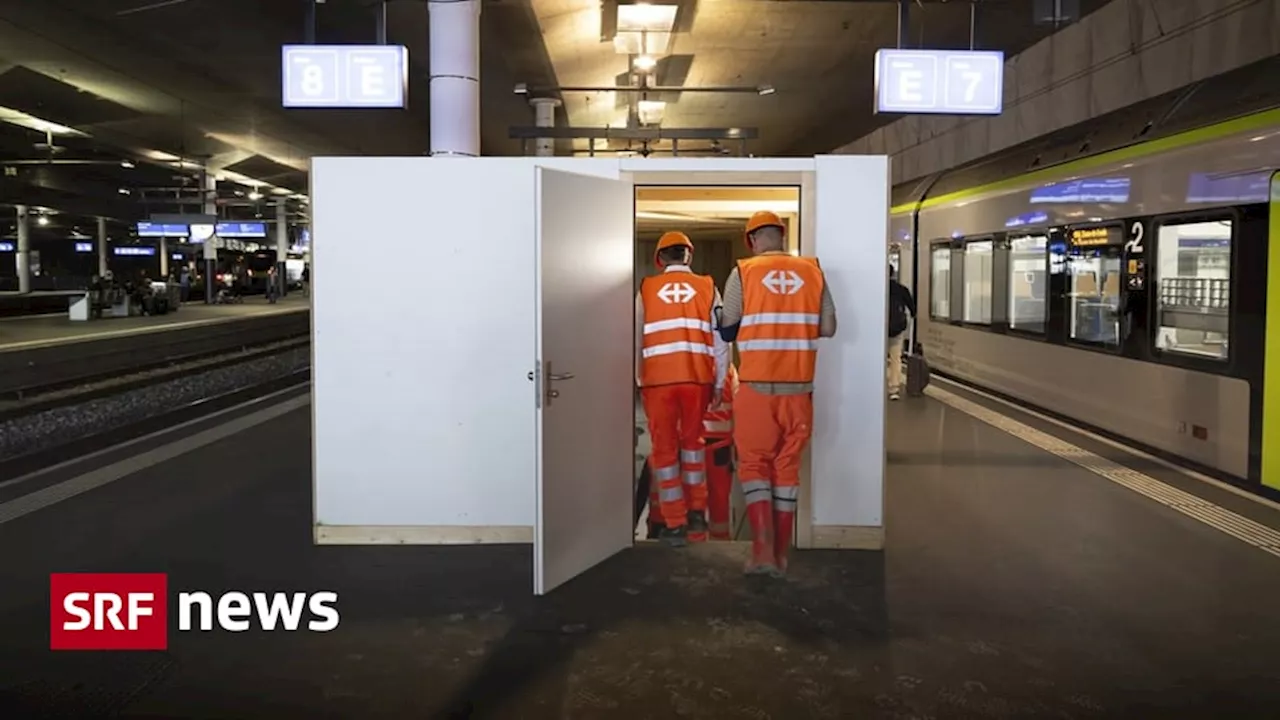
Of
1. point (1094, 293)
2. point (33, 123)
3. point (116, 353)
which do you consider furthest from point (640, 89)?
point (33, 123)

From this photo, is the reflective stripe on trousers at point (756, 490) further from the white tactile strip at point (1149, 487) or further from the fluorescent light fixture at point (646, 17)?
the fluorescent light fixture at point (646, 17)

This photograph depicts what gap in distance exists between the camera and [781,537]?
5262 mm

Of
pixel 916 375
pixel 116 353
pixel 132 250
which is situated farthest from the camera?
pixel 132 250

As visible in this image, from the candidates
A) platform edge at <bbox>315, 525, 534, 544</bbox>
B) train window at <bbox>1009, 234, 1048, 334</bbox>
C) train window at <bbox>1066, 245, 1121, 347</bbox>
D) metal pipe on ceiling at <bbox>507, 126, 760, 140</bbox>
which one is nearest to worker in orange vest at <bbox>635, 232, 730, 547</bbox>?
platform edge at <bbox>315, 525, 534, 544</bbox>

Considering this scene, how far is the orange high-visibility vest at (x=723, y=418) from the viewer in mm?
6664

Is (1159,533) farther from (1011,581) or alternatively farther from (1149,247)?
(1149,247)

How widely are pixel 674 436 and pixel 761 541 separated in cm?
99

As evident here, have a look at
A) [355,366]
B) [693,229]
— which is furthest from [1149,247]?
[355,366]

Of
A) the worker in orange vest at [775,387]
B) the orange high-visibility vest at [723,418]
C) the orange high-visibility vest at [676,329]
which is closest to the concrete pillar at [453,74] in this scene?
the orange high-visibility vest at [676,329]

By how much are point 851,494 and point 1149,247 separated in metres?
4.09

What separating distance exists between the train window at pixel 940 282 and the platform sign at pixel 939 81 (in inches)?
222

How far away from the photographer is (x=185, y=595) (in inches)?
192

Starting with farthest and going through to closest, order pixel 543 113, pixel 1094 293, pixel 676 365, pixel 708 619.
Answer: pixel 543 113 → pixel 1094 293 → pixel 676 365 → pixel 708 619

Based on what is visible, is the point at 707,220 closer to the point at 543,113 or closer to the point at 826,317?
the point at 826,317
